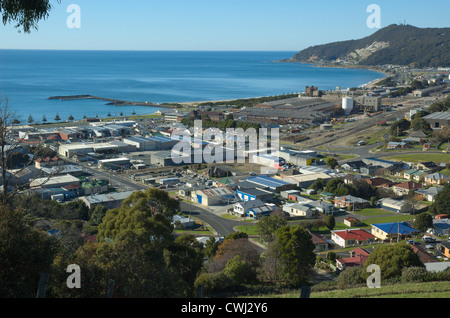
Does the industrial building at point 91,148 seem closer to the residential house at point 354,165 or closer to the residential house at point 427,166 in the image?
the residential house at point 354,165

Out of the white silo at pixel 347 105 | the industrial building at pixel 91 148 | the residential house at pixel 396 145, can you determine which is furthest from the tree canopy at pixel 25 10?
the white silo at pixel 347 105

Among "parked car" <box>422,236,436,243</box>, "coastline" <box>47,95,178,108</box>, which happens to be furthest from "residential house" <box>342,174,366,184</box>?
"coastline" <box>47,95,178,108</box>

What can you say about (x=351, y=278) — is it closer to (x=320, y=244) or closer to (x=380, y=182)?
(x=320, y=244)

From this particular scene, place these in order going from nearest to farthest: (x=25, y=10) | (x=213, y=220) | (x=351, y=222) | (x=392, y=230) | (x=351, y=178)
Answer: (x=25, y=10) < (x=392, y=230) < (x=351, y=222) < (x=213, y=220) < (x=351, y=178)

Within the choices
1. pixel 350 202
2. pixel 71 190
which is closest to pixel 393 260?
pixel 350 202

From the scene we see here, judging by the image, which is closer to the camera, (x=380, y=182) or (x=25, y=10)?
(x=25, y=10)

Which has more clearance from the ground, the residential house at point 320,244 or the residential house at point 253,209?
the residential house at point 253,209

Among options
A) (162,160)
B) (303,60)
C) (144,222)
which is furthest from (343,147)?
(303,60)
